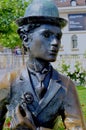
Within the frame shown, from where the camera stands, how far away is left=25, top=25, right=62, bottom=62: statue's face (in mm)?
2318

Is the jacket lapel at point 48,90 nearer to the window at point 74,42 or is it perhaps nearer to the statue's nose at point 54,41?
the statue's nose at point 54,41

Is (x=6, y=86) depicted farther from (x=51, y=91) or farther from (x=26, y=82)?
(x=51, y=91)

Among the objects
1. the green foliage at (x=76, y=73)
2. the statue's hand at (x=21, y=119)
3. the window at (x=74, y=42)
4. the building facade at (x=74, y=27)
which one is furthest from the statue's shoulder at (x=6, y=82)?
the window at (x=74, y=42)

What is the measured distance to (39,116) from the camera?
2320mm

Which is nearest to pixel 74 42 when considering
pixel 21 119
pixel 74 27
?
pixel 74 27

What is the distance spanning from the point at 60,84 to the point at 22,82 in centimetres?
20

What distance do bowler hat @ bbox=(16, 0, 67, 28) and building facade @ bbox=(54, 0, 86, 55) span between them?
1664 inches

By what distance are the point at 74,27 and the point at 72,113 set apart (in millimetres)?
44228

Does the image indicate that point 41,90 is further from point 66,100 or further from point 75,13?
point 75,13

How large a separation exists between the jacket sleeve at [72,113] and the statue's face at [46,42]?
0.70 feet

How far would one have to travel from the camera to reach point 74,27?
46312mm

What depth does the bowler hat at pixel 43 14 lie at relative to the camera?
2295 mm

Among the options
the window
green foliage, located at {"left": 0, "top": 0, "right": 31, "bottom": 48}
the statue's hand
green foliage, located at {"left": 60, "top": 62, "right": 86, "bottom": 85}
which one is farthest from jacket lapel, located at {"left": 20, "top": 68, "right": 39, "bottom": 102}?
the window

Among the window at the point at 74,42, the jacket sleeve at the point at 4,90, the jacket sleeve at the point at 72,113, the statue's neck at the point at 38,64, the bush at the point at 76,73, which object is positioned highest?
the statue's neck at the point at 38,64
